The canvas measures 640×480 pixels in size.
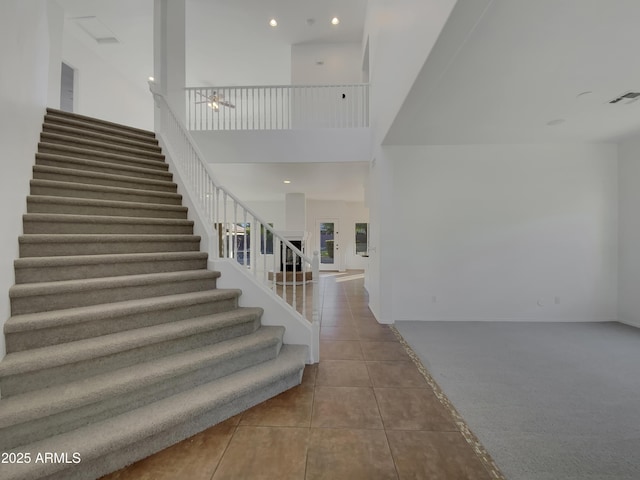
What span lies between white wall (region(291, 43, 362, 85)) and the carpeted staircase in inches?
197

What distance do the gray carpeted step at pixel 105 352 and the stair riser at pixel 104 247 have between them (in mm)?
900

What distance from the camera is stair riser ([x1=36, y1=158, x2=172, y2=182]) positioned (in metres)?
2.84

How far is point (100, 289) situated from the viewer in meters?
2.07

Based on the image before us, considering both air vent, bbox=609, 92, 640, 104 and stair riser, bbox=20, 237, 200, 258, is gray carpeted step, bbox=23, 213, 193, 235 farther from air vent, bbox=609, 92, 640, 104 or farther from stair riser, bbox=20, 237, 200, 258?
air vent, bbox=609, 92, 640, 104

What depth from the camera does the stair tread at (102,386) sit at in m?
1.37

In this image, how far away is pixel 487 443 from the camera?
5.66 feet

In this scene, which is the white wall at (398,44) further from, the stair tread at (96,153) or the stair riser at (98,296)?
the stair tread at (96,153)

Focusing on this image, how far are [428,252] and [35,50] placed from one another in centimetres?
505

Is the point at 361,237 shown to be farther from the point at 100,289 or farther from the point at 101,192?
the point at 100,289

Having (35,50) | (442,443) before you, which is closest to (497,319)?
(442,443)

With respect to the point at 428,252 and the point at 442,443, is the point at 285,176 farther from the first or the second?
the point at 442,443

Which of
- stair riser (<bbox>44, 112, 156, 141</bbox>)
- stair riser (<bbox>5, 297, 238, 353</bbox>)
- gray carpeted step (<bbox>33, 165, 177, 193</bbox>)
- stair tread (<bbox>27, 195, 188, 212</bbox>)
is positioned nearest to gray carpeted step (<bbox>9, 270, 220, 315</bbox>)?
stair riser (<bbox>5, 297, 238, 353</bbox>)

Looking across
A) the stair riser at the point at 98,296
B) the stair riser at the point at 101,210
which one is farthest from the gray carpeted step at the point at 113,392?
the stair riser at the point at 101,210

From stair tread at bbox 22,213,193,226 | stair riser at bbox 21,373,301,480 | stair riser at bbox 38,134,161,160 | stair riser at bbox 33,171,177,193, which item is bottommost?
stair riser at bbox 21,373,301,480
